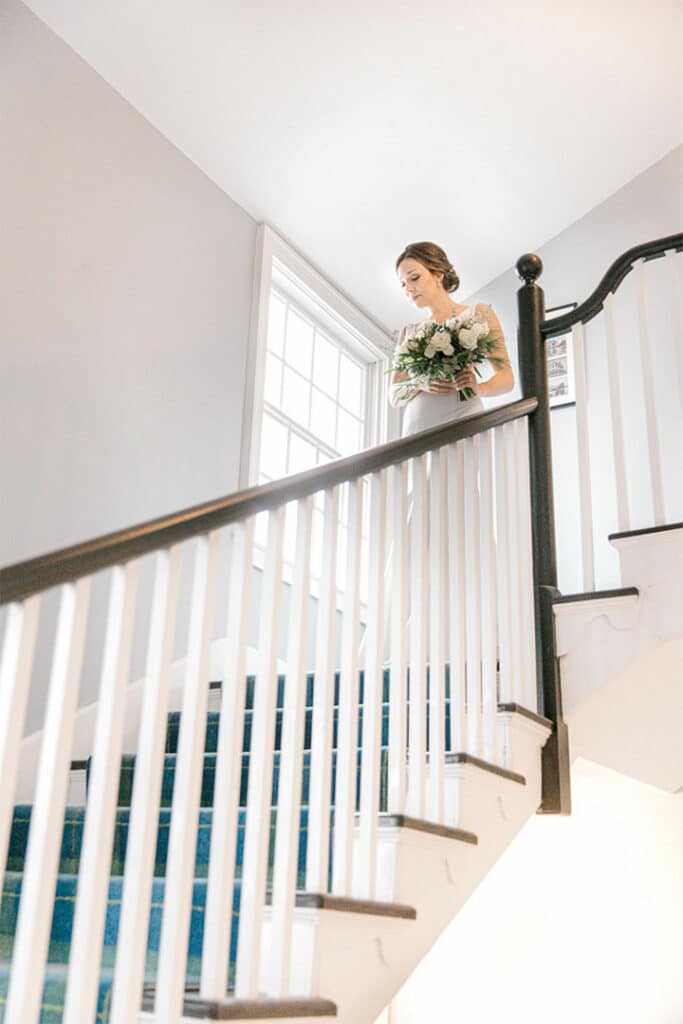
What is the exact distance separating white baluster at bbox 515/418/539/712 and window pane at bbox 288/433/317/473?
217 centimetres

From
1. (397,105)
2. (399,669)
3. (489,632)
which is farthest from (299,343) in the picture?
(399,669)

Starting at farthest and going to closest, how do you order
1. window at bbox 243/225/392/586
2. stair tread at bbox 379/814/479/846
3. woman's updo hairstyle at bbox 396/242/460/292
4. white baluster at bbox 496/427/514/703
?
1. window at bbox 243/225/392/586
2. woman's updo hairstyle at bbox 396/242/460/292
3. white baluster at bbox 496/427/514/703
4. stair tread at bbox 379/814/479/846

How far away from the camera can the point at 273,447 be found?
5.07 meters

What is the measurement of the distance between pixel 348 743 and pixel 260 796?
12.2 inches

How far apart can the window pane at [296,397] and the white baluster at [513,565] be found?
232 cm

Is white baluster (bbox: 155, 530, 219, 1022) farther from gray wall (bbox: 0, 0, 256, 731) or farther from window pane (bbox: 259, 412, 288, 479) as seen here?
window pane (bbox: 259, 412, 288, 479)

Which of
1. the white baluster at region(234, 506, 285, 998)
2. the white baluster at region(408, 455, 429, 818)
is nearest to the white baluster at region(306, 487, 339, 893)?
the white baluster at region(234, 506, 285, 998)

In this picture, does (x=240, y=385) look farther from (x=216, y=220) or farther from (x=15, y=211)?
(x=15, y=211)

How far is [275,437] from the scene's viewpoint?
5.09 meters

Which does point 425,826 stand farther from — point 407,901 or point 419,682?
point 419,682

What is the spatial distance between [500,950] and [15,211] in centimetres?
348

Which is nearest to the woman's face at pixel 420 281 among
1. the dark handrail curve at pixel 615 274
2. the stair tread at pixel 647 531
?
the dark handrail curve at pixel 615 274

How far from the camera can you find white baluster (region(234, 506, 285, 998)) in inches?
68.9

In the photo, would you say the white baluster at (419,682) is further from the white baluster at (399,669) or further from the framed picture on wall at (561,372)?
the framed picture on wall at (561,372)
